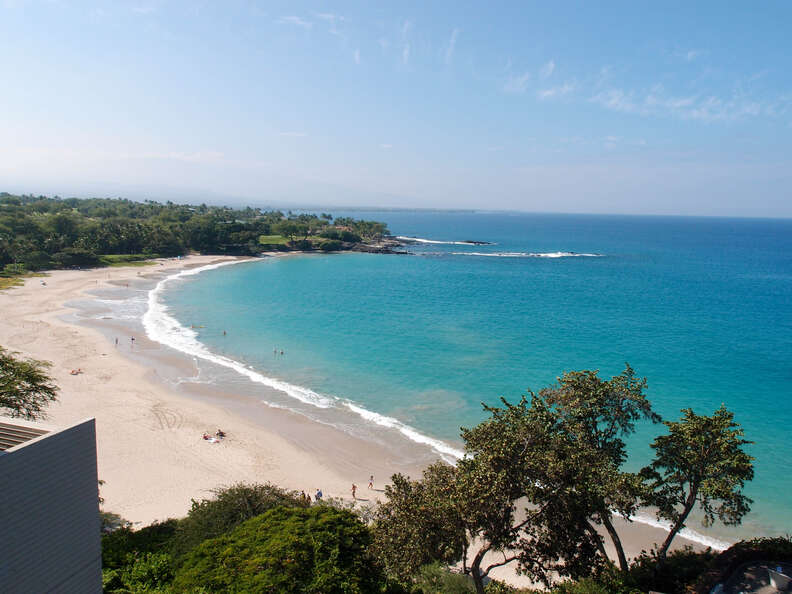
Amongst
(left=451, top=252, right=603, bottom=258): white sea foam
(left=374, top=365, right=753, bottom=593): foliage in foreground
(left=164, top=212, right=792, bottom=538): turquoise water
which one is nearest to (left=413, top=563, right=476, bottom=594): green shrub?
(left=374, top=365, right=753, bottom=593): foliage in foreground

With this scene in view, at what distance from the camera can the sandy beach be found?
1941 centimetres

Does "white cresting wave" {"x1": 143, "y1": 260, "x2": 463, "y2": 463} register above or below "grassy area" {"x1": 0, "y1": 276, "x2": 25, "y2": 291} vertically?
below

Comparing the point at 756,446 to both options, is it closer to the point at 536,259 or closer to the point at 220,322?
the point at 220,322

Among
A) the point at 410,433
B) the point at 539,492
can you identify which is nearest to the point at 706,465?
the point at 539,492

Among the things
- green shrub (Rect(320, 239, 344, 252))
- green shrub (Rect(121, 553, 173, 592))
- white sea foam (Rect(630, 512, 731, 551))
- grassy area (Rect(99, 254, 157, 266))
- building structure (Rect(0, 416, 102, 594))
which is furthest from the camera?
green shrub (Rect(320, 239, 344, 252))

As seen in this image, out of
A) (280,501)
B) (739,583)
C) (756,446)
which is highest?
(739,583)

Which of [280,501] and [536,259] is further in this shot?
[536,259]

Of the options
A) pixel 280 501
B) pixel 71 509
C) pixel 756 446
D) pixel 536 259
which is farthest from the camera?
pixel 536 259

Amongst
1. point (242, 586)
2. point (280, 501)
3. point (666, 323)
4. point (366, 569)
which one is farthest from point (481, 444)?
point (666, 323)

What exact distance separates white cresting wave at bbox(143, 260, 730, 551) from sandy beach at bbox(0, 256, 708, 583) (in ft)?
2.45

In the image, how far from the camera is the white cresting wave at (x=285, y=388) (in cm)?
1864

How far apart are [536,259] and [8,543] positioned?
104 meters

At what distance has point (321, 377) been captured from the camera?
1282 inches

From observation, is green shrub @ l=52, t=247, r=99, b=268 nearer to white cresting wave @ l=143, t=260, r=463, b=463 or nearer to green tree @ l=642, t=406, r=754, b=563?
white cresting wave @ l=143, t=260, r=463, b=463
